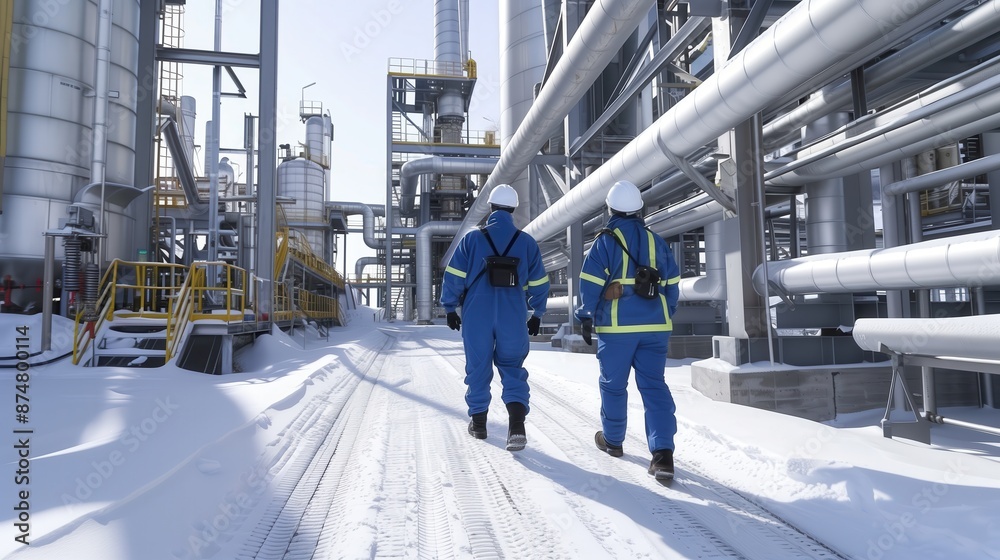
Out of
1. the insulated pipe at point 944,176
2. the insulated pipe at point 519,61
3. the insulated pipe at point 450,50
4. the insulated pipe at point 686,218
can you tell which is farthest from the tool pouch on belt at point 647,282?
the insulated pipe at point 450,50

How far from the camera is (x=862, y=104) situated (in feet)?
19.7

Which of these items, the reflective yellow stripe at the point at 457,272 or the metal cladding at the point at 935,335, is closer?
the reflective yellow stripe at the point at 457,272

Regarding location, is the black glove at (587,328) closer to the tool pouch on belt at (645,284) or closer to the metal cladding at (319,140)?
the tool pouch on belt at (645,284)

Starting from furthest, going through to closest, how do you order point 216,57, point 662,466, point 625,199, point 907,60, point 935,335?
1. point 216,57
2. point 907,60
3. point 935,335
4. point 625,199
5. point 662,466

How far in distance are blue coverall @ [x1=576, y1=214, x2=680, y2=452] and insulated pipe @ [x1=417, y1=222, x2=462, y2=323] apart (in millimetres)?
22590

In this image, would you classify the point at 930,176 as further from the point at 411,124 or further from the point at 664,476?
the point at 411,124

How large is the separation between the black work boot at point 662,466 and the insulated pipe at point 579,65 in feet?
14.9

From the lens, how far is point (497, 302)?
3457mm

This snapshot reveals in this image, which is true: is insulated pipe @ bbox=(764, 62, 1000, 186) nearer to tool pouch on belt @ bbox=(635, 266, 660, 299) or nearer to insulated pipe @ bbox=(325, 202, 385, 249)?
tool pouch on belt @ bbox=(635, 266, 660, 299)

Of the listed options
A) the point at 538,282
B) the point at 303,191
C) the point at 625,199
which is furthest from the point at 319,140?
the point at 625,199

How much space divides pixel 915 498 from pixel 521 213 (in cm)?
1470

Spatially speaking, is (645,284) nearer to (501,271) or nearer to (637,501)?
(501,271)

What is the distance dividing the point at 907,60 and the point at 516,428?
239 inches

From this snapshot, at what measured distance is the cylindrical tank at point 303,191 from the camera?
88.2ft
